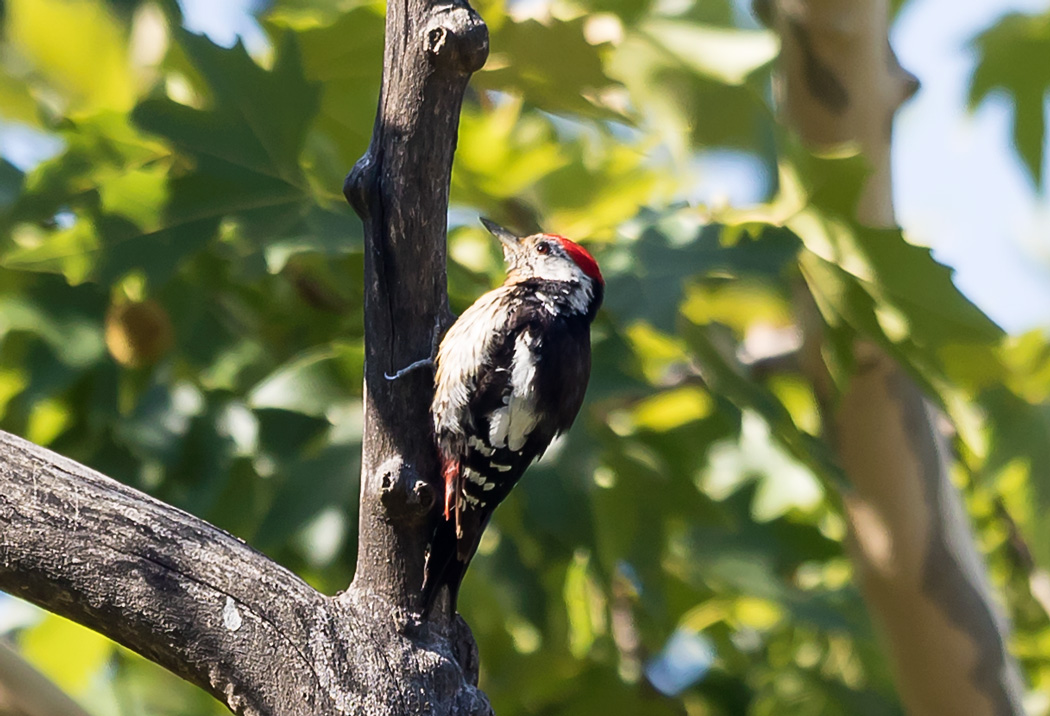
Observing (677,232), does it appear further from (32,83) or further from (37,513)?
(32,83)

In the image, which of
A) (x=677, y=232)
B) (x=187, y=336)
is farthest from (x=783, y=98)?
(x=187, y=336)

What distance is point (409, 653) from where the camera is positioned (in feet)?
6.04

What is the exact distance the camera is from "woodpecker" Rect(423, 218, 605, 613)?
2252mm

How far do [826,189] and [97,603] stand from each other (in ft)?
6.28

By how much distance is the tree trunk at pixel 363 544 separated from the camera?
5.55 ft

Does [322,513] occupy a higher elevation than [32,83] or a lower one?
lower

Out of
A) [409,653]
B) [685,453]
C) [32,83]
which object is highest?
[409,653]

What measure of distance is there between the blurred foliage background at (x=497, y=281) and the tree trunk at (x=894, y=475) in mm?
171

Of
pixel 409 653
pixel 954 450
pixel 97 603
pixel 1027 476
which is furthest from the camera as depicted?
pixel 954 450

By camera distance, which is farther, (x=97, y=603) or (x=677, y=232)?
(x=677, y=232)

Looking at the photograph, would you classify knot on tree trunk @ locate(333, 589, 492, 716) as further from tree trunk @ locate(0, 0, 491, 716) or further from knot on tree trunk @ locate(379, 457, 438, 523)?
knot on tree trunk @ locate(379, 457, 438, 523)

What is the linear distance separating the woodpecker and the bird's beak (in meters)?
0.13

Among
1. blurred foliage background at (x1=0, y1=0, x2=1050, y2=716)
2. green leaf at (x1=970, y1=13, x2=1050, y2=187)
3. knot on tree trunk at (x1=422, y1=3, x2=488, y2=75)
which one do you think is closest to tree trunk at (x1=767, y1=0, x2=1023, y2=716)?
blurred foliage background at (x1=0, y1=0, x2=1050, y2=716)

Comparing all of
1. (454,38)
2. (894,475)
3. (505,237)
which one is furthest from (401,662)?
(894,475)
